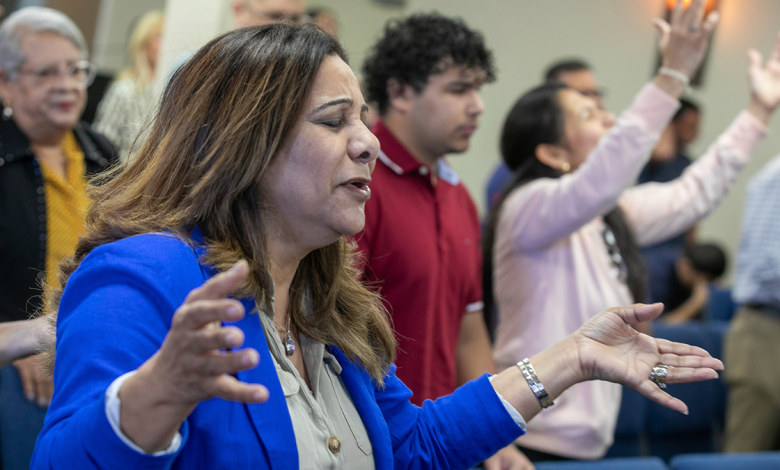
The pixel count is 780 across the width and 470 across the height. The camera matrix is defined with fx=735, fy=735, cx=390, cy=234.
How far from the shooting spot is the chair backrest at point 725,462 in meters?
1.86

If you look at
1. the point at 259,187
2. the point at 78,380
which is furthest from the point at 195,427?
the point at 259,187

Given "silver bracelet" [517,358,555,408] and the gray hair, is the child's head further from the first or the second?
the gray hair

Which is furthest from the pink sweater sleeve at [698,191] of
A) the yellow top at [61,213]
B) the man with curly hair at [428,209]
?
the yellow top at [61,213]

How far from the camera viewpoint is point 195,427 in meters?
0.92

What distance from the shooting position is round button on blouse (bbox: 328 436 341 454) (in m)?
1.07

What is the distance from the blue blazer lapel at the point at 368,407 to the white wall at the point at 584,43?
411 cm

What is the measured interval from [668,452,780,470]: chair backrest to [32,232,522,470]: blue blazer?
1.02 metres

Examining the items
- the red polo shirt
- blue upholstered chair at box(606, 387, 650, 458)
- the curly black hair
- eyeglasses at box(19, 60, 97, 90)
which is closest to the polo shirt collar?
the red polo shirt

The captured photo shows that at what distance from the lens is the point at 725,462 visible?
1.89 m

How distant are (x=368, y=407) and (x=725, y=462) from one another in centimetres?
118

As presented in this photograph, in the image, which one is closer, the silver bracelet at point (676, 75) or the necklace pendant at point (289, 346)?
the necklace pendant at point (289, 346)

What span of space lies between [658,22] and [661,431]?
1.86 m

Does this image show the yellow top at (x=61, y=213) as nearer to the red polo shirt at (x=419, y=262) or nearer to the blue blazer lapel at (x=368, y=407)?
the red polo shirt at (x=419, y=262)

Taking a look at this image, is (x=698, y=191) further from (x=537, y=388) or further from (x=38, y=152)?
(x=38, y=152)
